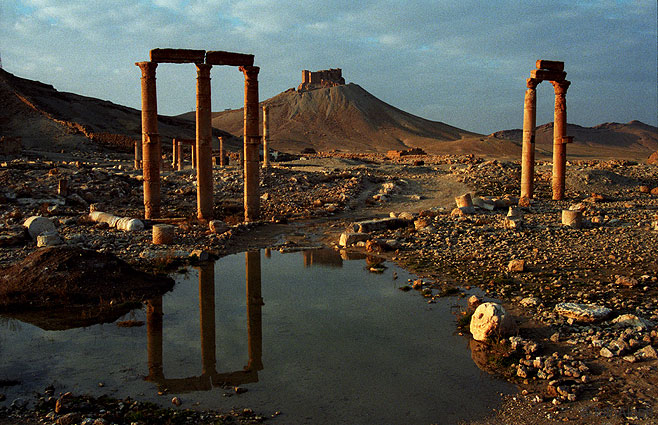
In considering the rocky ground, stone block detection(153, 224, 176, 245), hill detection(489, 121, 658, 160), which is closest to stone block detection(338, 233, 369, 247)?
the rocky ground

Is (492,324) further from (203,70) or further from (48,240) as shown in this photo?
(203,70)

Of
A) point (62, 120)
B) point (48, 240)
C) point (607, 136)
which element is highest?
point (607, 136)

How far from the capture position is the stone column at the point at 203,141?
1678 cm

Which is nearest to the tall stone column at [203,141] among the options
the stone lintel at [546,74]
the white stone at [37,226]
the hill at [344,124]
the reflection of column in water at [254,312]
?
the reflection of column in water at [254,312]

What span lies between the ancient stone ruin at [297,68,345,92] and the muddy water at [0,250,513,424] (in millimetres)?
115921

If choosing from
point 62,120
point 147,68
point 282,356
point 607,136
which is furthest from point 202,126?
point 607,136

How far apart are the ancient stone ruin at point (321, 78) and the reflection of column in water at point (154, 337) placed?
116309mm

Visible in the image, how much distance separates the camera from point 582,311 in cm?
810

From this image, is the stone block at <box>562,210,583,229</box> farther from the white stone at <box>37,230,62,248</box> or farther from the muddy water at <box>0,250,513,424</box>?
the white stone at <box>37,230,62,248</box>

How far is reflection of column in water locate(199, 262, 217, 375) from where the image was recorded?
736cm

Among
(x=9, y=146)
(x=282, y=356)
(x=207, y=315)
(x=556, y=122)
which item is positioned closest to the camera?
(x=282, y=356)

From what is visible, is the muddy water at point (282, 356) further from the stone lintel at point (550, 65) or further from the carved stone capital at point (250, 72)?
the stone lintel at point (550, 65)

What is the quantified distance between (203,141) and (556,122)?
13645 millimetres

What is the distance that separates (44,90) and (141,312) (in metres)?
69.9
